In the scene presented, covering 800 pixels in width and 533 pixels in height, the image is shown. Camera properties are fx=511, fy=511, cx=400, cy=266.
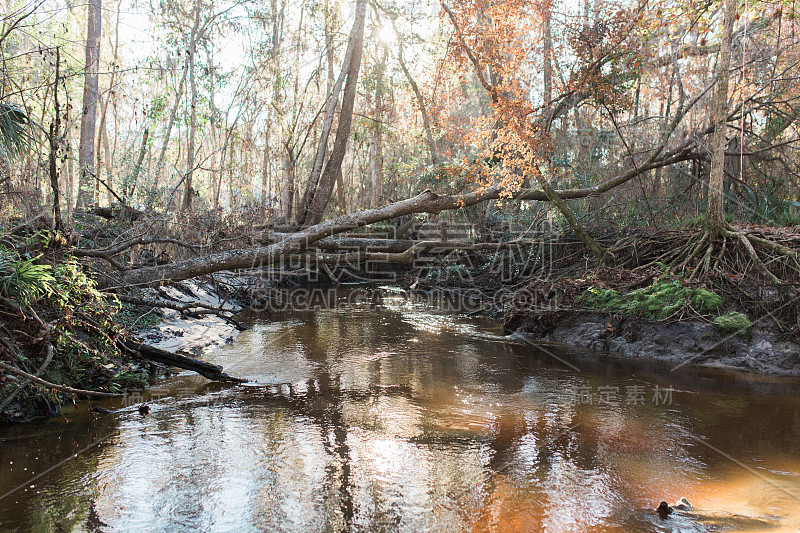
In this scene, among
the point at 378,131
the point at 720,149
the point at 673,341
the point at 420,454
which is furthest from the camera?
the point at 378,131

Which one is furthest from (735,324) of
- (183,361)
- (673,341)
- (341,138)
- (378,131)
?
(378,131)

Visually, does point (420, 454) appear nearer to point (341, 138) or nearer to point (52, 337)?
point (52, 337)

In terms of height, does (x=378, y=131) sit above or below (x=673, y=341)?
above

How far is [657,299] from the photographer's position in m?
7.43

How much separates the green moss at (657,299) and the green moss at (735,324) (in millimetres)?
236

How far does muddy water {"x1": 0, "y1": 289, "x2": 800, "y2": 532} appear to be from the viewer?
10.3 feet

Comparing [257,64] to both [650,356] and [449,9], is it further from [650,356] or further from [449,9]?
[650,356]

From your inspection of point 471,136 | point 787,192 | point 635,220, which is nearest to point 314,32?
point 471,136

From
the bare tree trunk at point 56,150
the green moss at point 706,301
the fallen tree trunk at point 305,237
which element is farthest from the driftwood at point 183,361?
the green moss at point 706,301

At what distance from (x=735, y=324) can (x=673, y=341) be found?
80 centimetres

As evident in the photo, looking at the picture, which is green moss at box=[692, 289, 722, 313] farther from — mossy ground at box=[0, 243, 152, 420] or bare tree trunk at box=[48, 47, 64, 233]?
bare tree trunk at box=[48, 47, 64, 233]

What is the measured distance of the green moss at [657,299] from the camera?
7.05 m

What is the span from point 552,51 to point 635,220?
12.6 feet

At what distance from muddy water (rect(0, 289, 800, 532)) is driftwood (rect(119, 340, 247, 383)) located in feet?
0.60
